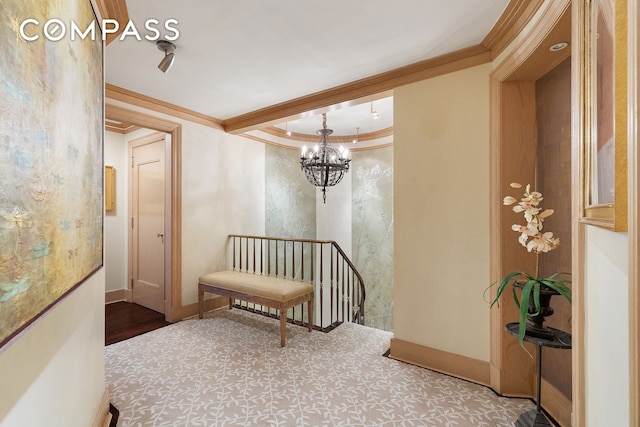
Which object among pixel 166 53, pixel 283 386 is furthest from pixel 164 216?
pixel 283 386

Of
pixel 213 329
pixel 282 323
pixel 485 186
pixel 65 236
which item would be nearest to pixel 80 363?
pixel 65 236

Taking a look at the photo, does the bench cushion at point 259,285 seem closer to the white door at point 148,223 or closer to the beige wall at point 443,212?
the white door at point 148,223

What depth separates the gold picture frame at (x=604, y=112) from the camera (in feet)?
2.69

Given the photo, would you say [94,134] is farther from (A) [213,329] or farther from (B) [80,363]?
(A) [213,329]

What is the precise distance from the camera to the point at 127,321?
342 centimetres

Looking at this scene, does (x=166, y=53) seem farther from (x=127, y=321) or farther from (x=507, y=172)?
(x=127, y=321)

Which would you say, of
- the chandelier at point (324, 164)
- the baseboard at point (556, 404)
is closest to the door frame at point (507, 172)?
the baseboard at point (556, 404)

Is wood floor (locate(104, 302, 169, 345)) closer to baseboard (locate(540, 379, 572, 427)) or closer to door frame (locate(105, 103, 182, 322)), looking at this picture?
door frame (locate(105, 103, 182, 322))

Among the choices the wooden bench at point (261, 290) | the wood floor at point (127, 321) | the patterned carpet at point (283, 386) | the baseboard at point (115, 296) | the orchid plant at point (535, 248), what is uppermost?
the orchid plant at point (535, 248)

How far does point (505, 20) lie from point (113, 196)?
4869 mm

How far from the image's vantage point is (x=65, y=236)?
1025 millimetres

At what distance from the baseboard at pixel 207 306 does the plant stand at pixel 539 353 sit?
326 centimetres

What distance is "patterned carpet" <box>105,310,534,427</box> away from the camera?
1792mm

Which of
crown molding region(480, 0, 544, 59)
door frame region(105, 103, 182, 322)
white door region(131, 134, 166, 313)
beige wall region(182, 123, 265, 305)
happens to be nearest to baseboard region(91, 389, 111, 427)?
door frame region(105, 103, 182, 322)
